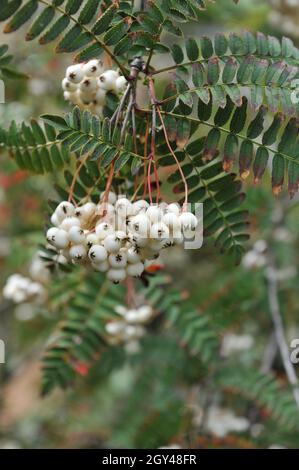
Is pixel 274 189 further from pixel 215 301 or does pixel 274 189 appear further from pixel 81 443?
pixel 81 443

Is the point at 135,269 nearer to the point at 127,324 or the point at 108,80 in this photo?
the point at 108,80

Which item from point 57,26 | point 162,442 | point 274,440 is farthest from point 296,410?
point 57,26

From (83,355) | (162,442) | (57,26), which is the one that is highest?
(57,26)

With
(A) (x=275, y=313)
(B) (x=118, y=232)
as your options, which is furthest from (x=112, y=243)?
(A) (x=275, y=313)

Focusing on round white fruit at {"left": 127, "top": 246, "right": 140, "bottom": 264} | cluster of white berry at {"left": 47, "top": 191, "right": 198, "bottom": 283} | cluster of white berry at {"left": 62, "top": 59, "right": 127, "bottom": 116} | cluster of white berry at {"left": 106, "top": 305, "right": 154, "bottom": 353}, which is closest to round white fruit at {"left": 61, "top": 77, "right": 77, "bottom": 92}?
cluster of white berry at {"left": 62, "top": 59, "right": 127, "bottom": 116}

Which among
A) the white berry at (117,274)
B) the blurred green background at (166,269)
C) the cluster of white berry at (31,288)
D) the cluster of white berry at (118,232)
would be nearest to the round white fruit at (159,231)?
the cluster of white berry at (118,232)

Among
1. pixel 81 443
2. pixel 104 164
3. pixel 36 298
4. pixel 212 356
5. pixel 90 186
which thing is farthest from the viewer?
pixel 81 443

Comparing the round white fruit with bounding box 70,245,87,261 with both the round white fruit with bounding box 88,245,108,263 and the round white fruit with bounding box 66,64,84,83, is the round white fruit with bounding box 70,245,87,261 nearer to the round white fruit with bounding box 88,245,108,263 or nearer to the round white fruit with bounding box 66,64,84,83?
the round white fruit with bounding box 88,245,108,263
